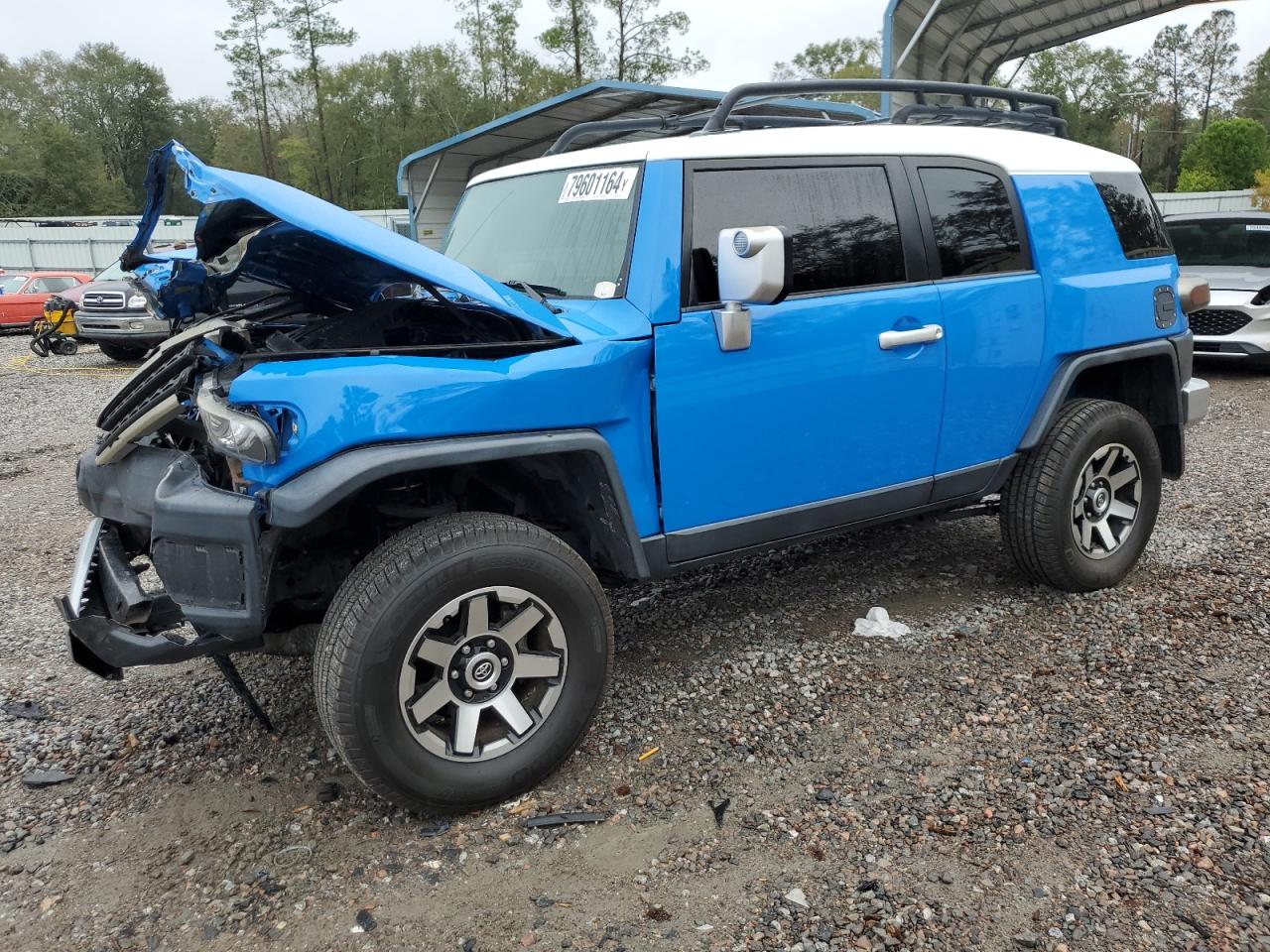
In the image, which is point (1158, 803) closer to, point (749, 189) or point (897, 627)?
point (897, 627)

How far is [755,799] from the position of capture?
9.56 ft

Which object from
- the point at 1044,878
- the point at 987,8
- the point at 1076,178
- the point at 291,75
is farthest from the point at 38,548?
the point at 291,75

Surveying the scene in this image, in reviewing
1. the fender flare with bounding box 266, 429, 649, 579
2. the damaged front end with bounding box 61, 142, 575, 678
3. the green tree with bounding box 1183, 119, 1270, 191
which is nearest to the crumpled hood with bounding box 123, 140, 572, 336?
the damaged front end with bounding box 61, 142, 575, 678

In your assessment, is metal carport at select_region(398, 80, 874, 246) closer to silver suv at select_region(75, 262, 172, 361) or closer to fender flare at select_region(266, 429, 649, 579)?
silver suv at select_region(75, 262, 172, 361)

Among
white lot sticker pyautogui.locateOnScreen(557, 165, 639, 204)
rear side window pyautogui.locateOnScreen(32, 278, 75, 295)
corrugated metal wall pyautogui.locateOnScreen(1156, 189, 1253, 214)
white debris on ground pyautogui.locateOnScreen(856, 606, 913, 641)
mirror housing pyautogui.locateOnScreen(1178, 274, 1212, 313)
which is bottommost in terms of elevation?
white debris on ground pyautogui.locateOnScreen(856, 606, 913, 641)

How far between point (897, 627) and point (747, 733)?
1.12 m

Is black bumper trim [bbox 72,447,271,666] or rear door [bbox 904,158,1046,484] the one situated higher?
rear door [bbox 904,158,1046,484]

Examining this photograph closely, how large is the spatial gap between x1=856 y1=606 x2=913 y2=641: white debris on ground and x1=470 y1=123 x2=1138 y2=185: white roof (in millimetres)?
1971

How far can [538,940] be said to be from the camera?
237 centimetres

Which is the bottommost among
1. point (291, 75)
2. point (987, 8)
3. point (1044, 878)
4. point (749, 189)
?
point (1044, 878)

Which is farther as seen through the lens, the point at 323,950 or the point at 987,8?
the point at 987,8

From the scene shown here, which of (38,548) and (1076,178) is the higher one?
(1076,178)

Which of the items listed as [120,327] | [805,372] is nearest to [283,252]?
[805,372]

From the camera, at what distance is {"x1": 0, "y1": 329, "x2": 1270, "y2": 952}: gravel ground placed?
242 centimetres
